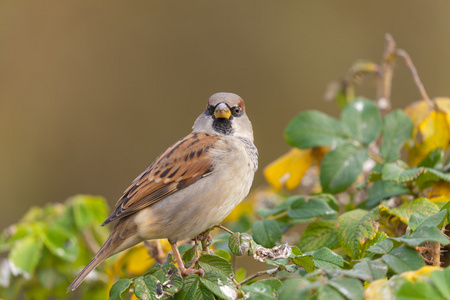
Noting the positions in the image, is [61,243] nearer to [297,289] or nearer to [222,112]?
[222,112]

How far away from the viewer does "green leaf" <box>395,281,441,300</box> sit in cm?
102

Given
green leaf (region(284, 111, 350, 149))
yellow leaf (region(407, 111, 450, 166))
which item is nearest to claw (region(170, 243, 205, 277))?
green leaf (region(284, 111, 350, 149))

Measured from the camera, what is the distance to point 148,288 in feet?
4.62

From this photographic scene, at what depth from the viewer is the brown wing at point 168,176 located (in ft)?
7.07

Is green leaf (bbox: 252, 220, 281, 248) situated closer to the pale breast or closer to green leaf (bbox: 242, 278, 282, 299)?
the pale breast

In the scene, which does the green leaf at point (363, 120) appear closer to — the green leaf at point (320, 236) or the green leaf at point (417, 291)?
the green leaf at point (320, 236)

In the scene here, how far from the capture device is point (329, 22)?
250 inches

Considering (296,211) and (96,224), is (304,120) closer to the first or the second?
(296,211)

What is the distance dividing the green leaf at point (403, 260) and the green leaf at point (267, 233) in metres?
0.62

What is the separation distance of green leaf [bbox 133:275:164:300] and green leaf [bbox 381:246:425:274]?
1.71ft

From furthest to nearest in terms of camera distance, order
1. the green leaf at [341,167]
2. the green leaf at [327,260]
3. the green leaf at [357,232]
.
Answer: the green leaf at [341,167] < the green leaf at [357,232] < the green leaf at [327,260]

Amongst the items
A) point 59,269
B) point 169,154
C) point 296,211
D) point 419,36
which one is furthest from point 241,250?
point 419,36

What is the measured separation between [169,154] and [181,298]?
94cm

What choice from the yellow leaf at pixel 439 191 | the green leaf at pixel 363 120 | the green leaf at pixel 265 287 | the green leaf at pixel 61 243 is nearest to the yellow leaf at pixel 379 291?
the green leaf at pixel 265 287
